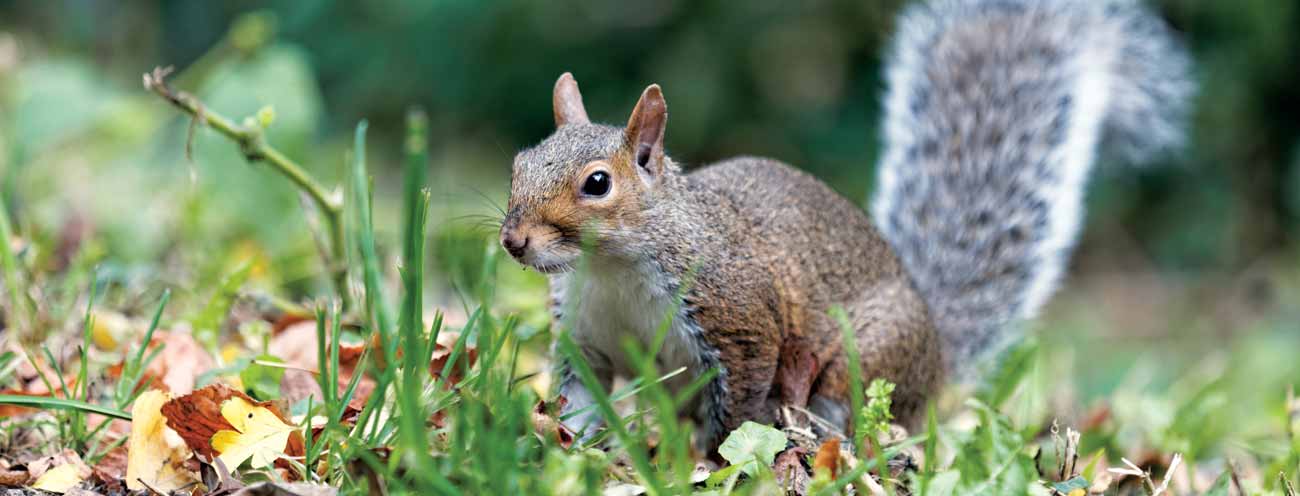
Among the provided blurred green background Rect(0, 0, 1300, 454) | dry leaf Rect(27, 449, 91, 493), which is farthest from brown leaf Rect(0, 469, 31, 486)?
blurred green background Rect(0, 0, 1300, 454)

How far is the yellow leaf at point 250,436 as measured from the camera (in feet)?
5.15

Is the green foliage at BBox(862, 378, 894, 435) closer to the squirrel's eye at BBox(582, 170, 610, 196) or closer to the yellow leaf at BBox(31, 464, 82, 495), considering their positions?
the squirrel's eye at BBox(582, 170, 610, 196)

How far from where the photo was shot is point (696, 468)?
5.64 feet

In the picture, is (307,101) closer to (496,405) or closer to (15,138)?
(15,138)

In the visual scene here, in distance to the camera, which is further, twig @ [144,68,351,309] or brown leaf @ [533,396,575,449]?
twig @ [144,68,351,309]

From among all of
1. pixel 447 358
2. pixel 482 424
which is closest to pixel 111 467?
pixel 447 358

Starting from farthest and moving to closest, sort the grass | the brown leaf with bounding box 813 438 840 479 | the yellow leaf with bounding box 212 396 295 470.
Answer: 1. the brown leaf with bounding box 813 438 840 479
2. the yellow leaf with bounding box 212 396 295 470
3. the grass

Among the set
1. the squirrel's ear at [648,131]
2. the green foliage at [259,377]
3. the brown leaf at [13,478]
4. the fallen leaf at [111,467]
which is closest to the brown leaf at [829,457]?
the squirrel's ear at [648,131]

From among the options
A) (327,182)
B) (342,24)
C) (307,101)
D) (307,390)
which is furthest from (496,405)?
(342,24)

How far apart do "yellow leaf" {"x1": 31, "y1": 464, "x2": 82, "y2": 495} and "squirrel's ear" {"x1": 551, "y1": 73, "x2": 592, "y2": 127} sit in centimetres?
88

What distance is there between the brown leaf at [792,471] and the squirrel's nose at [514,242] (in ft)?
1.51

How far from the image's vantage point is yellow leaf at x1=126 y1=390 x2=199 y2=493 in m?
1.61

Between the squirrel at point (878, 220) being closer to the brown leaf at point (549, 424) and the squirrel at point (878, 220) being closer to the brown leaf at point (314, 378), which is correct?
the brown leaf at point (549, 424)

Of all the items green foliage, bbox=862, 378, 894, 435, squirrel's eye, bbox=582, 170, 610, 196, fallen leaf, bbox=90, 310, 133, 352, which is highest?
squirrel's eye, bbox=582, 170, 610, 196
